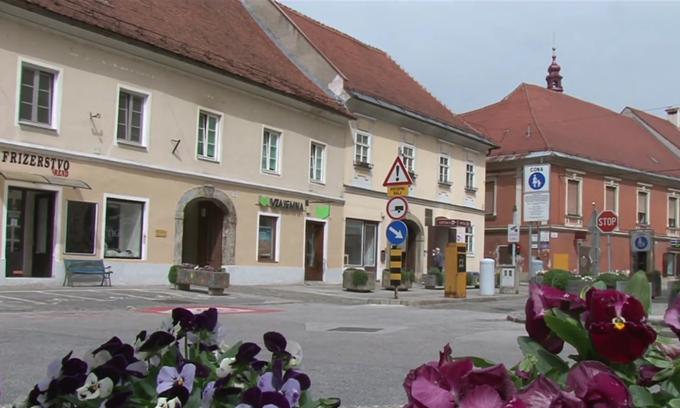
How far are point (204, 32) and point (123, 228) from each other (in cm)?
760

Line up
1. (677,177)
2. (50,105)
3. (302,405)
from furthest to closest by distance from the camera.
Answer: (677,177) → (50,105) → (302,405)

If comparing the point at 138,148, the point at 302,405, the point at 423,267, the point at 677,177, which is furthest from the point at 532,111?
the point at 302,405

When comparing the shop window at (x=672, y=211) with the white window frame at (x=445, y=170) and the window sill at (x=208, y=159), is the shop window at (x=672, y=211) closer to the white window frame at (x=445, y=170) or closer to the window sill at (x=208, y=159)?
the white window frame at (x=445, y=170)

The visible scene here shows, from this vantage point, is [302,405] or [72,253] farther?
[72,253]

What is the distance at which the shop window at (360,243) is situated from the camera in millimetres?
28578

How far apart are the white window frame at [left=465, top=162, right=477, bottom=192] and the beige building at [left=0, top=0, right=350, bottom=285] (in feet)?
30.9

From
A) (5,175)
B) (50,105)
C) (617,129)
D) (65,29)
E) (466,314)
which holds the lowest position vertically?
(466,314)

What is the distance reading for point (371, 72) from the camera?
32.7 meters

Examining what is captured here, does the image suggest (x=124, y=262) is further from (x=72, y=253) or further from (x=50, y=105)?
(x=50, y=105)

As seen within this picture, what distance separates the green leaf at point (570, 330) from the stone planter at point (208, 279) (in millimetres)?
16923

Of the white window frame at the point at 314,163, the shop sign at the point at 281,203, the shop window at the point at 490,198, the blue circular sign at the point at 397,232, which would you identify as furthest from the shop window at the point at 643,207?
the blue circular sign at the point at 397,232

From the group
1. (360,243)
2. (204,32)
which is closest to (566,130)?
(360,243)

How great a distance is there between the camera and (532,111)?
45.0 meters

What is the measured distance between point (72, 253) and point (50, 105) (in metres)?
3.79
